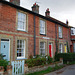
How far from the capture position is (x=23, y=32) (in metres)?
11.5

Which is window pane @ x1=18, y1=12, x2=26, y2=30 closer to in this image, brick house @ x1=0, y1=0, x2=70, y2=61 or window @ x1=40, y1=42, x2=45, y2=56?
brick house @ x1=0, y1=0, x2=70, y2=61

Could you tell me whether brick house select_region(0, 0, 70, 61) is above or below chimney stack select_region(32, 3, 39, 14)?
below

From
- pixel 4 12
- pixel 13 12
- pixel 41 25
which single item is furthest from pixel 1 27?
pixel 41 25

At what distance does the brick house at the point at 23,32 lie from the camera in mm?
9852

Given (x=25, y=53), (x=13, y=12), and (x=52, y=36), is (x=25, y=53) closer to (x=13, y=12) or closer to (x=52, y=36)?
(x=13, y=12)

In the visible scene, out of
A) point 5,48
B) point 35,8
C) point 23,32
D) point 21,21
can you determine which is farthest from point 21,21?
point 35,8

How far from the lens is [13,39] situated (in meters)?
10.4

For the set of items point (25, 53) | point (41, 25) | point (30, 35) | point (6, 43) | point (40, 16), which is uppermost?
point (40, 16)

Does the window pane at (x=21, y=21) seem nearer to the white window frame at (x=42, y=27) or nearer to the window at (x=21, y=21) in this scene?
the window at (x=21, y=21)

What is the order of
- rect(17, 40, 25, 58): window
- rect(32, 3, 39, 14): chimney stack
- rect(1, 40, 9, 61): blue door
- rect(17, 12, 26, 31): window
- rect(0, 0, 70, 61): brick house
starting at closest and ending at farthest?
rect(1, 40, 9, 61): blue door < rect(0, 0, 70, 61): brick house < rect(17, 40, 25, 58): window < rect(17, 12, 26, 31): window < rect(32, 3, 39, 14): chimney stack

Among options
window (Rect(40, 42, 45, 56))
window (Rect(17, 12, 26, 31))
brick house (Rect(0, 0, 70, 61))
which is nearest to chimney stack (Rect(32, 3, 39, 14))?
brick house (Rect(0, 0, 70, 61))

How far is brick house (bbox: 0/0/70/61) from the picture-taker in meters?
9.85

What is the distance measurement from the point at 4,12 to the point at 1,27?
144 cm

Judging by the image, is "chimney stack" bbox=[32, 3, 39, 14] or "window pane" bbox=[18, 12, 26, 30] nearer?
"window pane" bbox=[18, 12, 26, 30]
